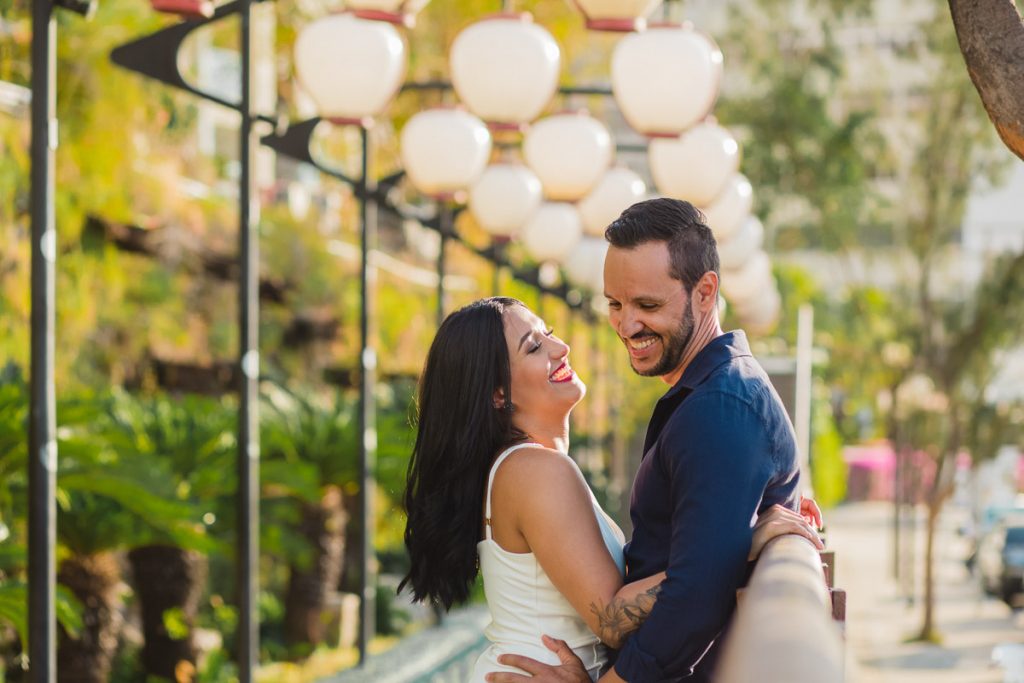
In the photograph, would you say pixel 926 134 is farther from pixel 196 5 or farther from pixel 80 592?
pixel 196 5

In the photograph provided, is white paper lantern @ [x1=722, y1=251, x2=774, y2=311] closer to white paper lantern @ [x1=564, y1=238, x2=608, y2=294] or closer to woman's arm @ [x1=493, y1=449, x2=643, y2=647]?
white paper lantern @ [x1=564, y1=238, x2=608, y2=294]

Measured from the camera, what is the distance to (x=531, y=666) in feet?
10.6

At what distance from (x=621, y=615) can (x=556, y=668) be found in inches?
12.5

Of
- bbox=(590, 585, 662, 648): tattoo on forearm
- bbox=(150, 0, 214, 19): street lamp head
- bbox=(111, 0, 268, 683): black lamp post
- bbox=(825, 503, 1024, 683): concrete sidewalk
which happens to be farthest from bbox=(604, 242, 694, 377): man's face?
Answer: bbox=(825, 503, 1024, 683): concrete sidewalk

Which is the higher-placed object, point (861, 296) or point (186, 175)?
point (186, 175)

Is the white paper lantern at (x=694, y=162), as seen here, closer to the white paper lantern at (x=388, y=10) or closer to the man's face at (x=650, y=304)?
the white paper lantern at (x=388, y=10)

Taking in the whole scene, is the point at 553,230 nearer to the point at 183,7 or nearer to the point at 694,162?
the point at 694,162

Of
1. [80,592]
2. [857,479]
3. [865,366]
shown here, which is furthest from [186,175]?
[857,479]

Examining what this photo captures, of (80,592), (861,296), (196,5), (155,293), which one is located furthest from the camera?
(861,296)

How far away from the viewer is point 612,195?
880 cm

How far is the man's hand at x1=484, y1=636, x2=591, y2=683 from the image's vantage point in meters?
3.22

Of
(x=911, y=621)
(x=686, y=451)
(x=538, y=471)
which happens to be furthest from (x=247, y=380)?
(x=911, y=621)

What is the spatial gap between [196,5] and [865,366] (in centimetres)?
2876

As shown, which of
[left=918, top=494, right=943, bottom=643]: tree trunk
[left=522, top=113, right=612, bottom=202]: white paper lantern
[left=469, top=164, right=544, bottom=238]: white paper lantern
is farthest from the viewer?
[left=918, top=494, right=943, bottom=643]: tree trunk
